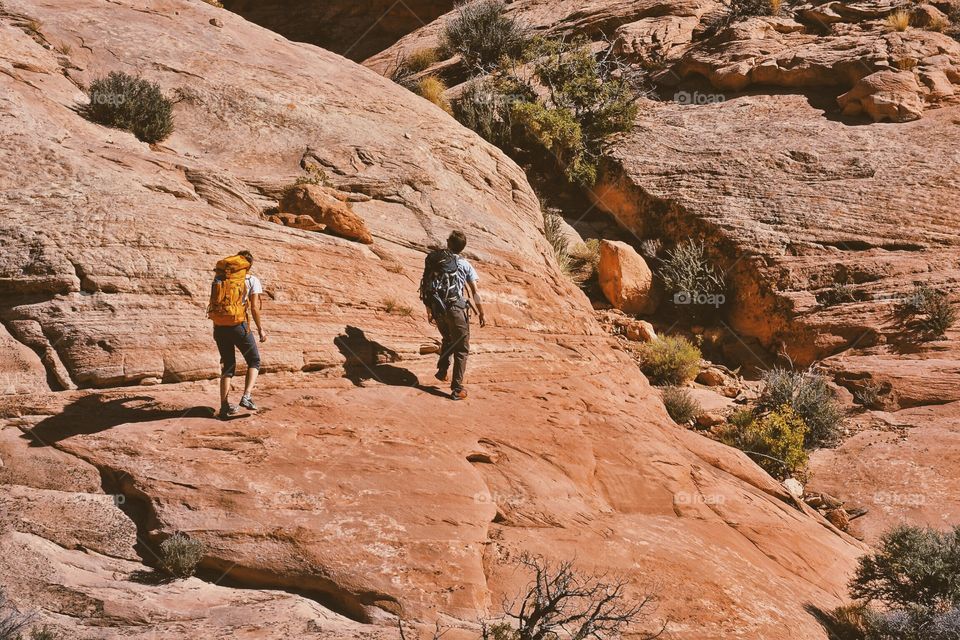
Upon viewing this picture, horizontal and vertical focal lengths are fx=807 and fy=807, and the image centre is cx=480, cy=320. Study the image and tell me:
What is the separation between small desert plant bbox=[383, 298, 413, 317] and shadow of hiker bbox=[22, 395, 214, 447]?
2718 millimetres

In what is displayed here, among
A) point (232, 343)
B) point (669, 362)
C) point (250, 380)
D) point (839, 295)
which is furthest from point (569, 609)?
point (839, 295)

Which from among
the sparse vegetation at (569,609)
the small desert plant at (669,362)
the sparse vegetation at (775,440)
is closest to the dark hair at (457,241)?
the sparse vegetation at (569,609)

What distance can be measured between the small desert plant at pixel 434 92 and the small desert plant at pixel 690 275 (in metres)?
5.93

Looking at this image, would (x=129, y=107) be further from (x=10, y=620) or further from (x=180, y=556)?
(x=10, y=620)

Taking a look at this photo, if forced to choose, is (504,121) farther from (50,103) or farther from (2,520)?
(2,520)

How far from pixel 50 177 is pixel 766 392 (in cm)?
1004

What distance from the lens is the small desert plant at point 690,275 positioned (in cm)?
1419

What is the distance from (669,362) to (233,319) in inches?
294

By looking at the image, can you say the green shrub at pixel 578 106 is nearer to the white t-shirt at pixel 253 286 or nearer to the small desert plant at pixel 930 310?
the small desert plant at pixel 930 310

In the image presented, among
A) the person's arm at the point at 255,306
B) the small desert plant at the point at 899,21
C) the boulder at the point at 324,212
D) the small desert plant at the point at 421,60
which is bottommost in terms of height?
the person's arm at the point at 255,306

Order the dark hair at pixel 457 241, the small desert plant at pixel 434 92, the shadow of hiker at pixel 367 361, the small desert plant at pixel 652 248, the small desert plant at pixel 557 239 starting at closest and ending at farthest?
the shadow of hiker at pixel 367 361 → the dark hair at pixel 457 241 → the small desert plant at pixel 557 239 → the small desert plant at pixel 652 248 → the small desert plant at pixel 434 92

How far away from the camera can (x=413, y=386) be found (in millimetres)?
8820

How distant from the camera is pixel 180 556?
6.01 meters

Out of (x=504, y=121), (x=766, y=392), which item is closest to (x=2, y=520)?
(x=766, y=392)
